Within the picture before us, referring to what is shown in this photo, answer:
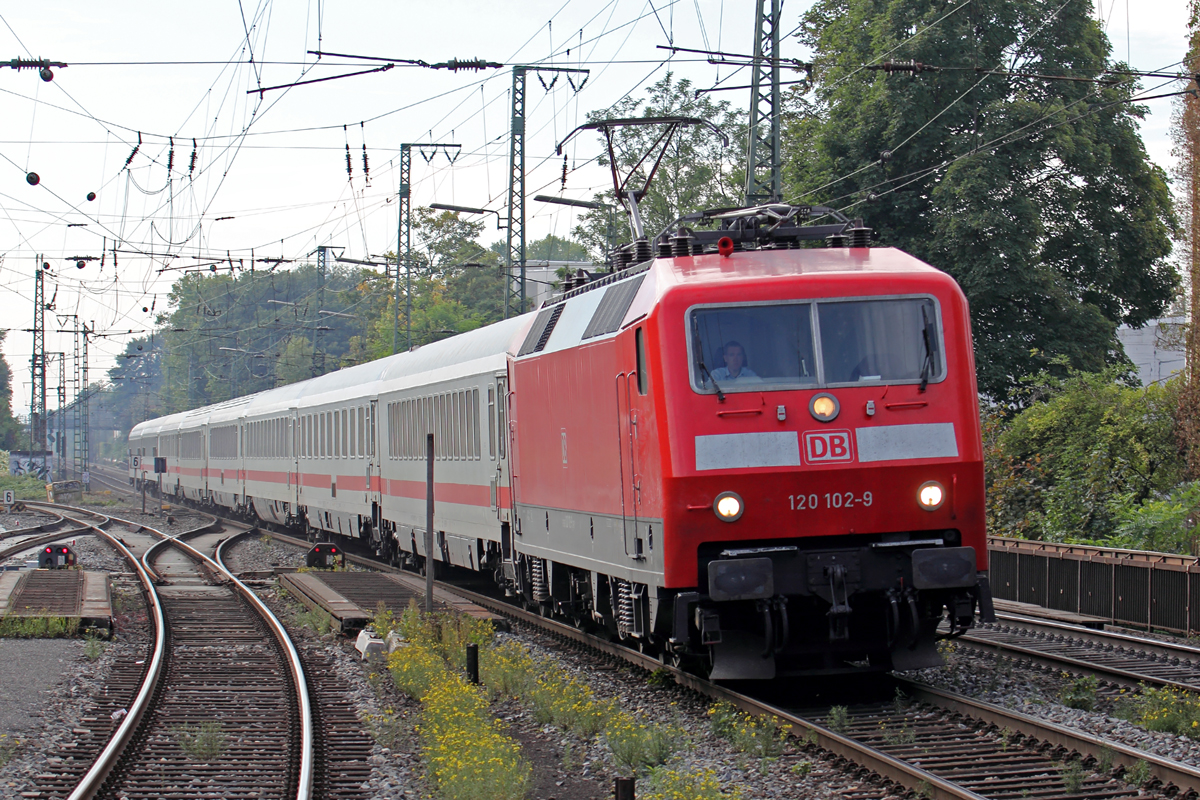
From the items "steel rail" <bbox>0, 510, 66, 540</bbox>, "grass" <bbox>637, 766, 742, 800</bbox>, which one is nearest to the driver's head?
"grass" <bbox>637, 766, 742, 800</bbox>

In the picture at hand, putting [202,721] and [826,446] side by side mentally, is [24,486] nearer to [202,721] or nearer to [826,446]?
[202,721]

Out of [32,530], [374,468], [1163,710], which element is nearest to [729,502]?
[1163,710]

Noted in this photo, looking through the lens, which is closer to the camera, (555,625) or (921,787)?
(921,787)

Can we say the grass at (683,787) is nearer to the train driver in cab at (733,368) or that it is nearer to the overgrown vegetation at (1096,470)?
the train driver in cab at (733,368)

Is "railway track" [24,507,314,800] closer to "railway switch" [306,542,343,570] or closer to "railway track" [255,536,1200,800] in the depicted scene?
"railway track" [255,536,1200,800]

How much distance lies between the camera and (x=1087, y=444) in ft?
72.0

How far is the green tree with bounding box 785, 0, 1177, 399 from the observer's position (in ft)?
93.2

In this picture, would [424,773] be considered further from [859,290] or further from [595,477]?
[859,290]

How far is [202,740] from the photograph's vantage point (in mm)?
9688

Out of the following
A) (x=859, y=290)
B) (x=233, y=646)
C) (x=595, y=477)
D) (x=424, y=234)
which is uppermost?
(x=424, y=234)

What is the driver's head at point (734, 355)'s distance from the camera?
30.7 feet

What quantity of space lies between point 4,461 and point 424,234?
88.4 feet

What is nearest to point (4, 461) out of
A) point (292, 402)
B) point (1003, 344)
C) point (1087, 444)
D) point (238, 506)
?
point (238, 506)

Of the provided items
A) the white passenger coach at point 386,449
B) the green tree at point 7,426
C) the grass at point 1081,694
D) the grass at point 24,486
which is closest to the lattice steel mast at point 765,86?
the white passenger coach at point 386,449
